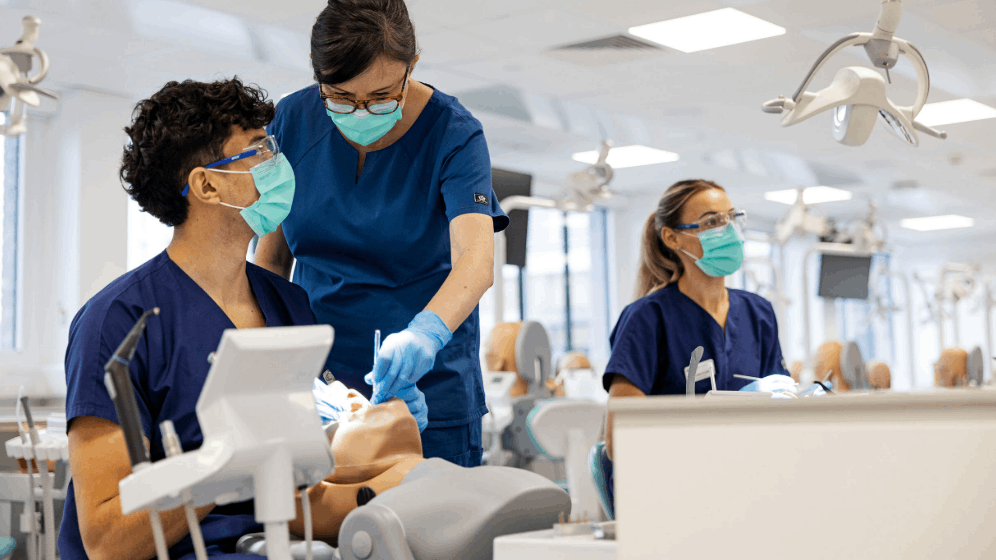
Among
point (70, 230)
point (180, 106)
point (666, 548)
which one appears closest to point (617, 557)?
point (666, 548)

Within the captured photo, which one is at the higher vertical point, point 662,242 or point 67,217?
point 67,217

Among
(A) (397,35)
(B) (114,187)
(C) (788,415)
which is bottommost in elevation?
(C) (788,415)

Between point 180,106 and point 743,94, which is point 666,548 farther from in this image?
point 743,94

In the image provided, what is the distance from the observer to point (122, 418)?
2.70 ft

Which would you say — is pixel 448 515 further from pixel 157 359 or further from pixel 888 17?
pixel 888 17

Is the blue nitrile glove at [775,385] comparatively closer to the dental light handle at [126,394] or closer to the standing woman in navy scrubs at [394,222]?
the standing woman in navy scrubs at [394,222]

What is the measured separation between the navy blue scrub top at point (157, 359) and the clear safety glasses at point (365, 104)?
1.19 feet

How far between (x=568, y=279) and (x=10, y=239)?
217 inches

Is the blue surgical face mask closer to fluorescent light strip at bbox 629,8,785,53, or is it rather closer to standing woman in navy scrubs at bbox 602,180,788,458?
standing woman in navy scrubs at bbox 602,180,788,458

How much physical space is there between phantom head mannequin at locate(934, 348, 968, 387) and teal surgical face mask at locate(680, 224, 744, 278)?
5.16 meters

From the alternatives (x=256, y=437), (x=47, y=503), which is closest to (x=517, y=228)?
(x=47, y=503)

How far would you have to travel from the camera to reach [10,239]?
601cm

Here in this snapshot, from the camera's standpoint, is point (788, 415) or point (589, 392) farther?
point (589, 392)

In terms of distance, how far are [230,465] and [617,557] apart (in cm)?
35
